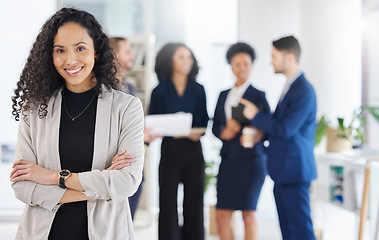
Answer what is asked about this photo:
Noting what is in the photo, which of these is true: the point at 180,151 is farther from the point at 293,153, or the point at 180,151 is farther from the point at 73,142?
the point at 73,142

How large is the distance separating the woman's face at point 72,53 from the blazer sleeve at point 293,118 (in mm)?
1615

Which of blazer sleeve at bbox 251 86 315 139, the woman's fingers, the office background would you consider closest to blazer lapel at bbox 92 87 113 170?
the woman's fingers

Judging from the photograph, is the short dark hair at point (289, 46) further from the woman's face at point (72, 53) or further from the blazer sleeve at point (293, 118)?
the woman's face at point (72, 53)

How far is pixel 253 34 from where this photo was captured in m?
4.77

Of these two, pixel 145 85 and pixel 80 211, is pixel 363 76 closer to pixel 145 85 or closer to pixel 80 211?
→ pixel 145 85

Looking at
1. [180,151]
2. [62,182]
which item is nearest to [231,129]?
[180,151]

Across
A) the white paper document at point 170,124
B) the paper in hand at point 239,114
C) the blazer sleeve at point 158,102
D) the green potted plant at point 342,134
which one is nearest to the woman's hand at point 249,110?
the paper in hand at point 239,114

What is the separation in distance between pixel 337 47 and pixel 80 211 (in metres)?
3.63

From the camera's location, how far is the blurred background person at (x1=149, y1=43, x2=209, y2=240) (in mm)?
3189

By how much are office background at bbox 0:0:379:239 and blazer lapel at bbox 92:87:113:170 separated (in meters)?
3.36

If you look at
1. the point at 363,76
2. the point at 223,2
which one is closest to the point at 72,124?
the point at 363,76

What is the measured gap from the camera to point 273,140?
9.75 ft

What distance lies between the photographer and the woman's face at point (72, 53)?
151 centimetres

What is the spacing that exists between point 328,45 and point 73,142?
3549 millimetres
